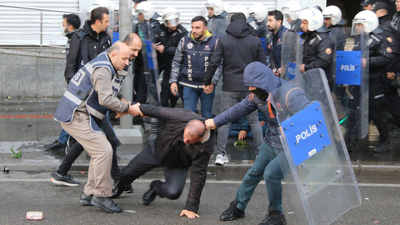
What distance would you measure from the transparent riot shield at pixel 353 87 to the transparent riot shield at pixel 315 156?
11.1ft

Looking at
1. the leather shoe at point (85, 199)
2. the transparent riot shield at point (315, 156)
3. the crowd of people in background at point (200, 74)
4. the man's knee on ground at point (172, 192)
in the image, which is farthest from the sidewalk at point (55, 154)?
the transparent riot shield at point (315, 156)

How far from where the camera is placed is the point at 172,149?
465 centimetres

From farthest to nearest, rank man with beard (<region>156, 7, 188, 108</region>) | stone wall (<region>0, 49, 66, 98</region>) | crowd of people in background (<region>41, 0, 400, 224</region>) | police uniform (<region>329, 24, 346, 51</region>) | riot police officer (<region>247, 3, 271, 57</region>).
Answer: stone wall (<region>0, 49, 66, 98</region>)
riot police officer (<region>247, 3, 271, 57</region>)
man with beard (<region>156, 7, 188, 108</region>)
police uniform (<region>329, 24, 346, 51</region>)
crowd of people in background (<region>41, 0, 400, 224</region>)

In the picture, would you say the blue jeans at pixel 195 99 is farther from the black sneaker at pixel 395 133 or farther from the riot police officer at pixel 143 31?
the black sneaker at pixel 395 133

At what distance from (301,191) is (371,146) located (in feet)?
13.6

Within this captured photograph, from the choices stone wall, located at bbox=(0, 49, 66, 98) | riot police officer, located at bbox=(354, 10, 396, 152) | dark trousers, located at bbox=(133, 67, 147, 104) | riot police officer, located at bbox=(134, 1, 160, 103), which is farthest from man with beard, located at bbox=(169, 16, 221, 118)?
stone wall, located at bbox=(0, 49, 66, 98)

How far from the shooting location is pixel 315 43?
6.73 meters

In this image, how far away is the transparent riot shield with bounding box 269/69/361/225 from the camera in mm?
3664

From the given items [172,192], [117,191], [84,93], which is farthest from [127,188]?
[84,93]

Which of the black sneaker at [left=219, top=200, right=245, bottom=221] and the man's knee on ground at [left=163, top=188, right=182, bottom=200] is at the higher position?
the man's knee on ground at [left=163, top=188, right=182, bottom=200]

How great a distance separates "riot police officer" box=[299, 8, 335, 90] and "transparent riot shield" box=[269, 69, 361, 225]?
303 centimetres

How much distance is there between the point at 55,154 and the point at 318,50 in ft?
12.5

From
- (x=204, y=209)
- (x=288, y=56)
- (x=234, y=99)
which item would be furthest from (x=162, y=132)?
(x=288, y=56)

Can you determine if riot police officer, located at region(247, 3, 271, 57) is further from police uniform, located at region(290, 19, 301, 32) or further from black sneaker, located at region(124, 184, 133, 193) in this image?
black sneaker, located at region(124, 184, 133, 193)
